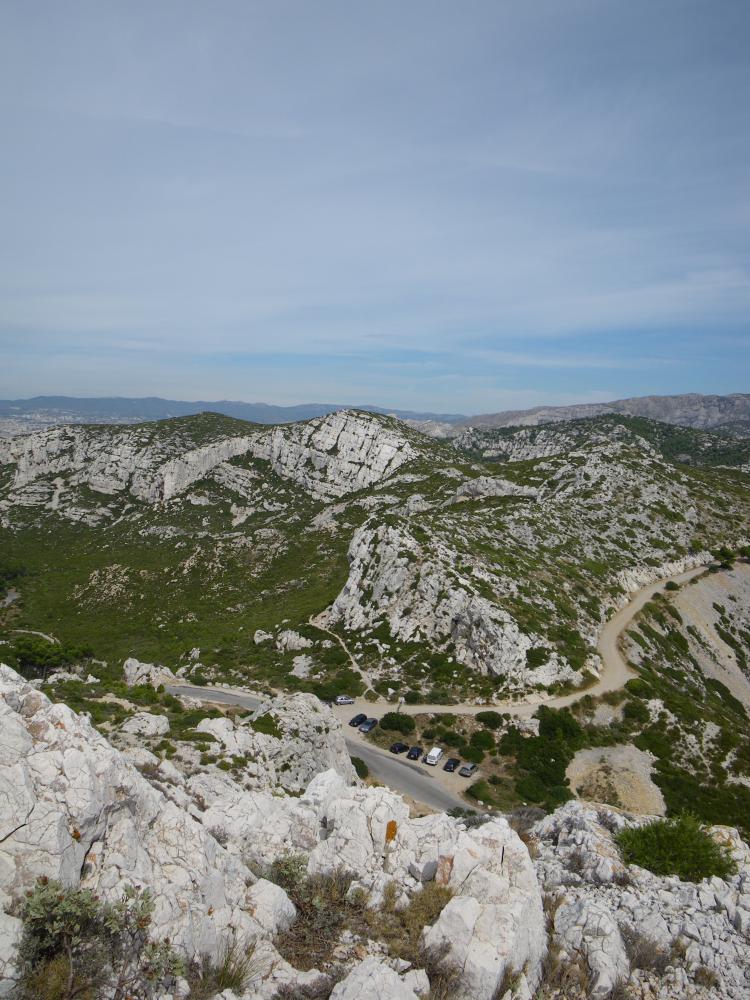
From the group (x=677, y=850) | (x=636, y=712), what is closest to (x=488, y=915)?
(x=677, y=850)

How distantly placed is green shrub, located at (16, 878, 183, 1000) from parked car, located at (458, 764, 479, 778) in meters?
38.1

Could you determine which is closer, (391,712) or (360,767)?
(360,767)

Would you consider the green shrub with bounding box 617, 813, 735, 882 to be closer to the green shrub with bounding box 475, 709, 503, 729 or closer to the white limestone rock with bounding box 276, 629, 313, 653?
the green shrub with bounding box 475, 709, 503, 729

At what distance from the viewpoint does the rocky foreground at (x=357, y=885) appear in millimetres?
11406

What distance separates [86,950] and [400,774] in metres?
37.9

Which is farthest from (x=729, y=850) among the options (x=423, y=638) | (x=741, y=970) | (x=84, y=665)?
(x=84, y=665)

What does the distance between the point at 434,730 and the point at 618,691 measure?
22642 millimetres

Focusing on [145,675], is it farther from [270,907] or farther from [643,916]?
[643,916]

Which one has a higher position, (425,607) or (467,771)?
(425,607)

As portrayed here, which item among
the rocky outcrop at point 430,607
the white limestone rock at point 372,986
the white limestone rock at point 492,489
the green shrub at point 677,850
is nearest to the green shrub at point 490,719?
the rocky outcrop at point 430,607

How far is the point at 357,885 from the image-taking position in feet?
50.1

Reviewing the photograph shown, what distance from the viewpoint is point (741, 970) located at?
13.9 meters

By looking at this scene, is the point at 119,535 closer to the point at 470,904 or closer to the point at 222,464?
the point at 222,464

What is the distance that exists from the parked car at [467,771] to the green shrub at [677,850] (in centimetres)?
2537
